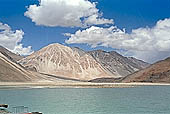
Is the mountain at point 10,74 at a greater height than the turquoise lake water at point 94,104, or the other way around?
the mountain at point 10,74

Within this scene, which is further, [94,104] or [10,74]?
[10,74]

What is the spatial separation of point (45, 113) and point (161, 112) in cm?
1672

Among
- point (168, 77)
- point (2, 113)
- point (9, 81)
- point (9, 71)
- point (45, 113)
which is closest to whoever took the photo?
point (2, 113)

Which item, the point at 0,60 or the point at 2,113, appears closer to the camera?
the point at 2,113

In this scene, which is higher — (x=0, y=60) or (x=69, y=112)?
(x=0, y=60)

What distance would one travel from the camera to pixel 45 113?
39.0 metres

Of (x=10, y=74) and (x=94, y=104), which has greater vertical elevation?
(x=10, y=74)

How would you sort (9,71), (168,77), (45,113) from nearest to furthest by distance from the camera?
(45,113)
(9,71)
(168,77)

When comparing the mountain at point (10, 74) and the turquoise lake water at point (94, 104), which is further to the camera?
the mountain at point (10, 74)

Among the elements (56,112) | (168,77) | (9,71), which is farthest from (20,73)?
(56,112)

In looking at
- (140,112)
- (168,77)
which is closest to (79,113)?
(140,112)

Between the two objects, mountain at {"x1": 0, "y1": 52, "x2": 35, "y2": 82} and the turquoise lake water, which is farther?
mountain at {"x1": 0, "y1": 52, "x2": 35, "y2": 82}

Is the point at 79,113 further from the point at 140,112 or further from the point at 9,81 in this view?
the point at 9,81

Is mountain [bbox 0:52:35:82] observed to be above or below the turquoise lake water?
above
